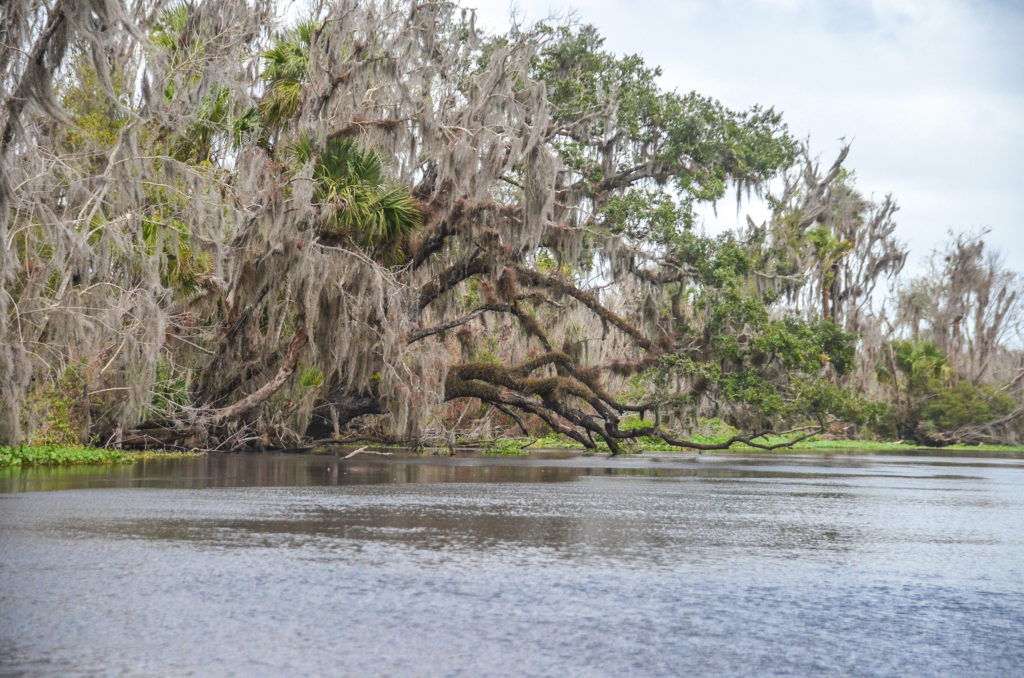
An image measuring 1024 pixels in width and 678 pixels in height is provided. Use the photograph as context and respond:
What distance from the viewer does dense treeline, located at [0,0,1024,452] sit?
1553cm

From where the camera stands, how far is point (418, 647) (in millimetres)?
4309

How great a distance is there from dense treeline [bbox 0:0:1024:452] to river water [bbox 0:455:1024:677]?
5.15m

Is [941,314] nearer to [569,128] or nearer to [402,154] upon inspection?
[569,128]

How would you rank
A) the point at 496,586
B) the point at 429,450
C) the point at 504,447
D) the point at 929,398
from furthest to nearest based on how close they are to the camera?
the point at 929,398 < the point at 504,447 < the point at 429,450 < the point at 496,586

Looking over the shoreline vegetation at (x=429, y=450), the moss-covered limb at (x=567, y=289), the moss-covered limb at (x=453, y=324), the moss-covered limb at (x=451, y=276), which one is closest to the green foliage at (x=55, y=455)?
the shoreline vegetation at (x=429, y=450)

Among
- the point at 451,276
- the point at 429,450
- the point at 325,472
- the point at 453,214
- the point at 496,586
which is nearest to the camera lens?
the point at 496,586

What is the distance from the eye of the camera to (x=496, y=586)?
5.80 meters

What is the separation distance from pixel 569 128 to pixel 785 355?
7802 mm

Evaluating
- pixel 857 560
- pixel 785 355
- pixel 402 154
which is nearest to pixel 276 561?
pixel 857 560

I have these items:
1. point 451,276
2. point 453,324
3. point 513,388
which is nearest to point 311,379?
point 453,324

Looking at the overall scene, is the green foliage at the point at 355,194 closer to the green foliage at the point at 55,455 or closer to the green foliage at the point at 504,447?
the green foliage at the point at 55,455

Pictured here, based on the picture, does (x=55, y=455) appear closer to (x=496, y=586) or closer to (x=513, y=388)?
(x=513, y=388)

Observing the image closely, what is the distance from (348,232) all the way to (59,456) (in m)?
6.68

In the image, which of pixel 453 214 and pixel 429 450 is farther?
pixel 429 450
